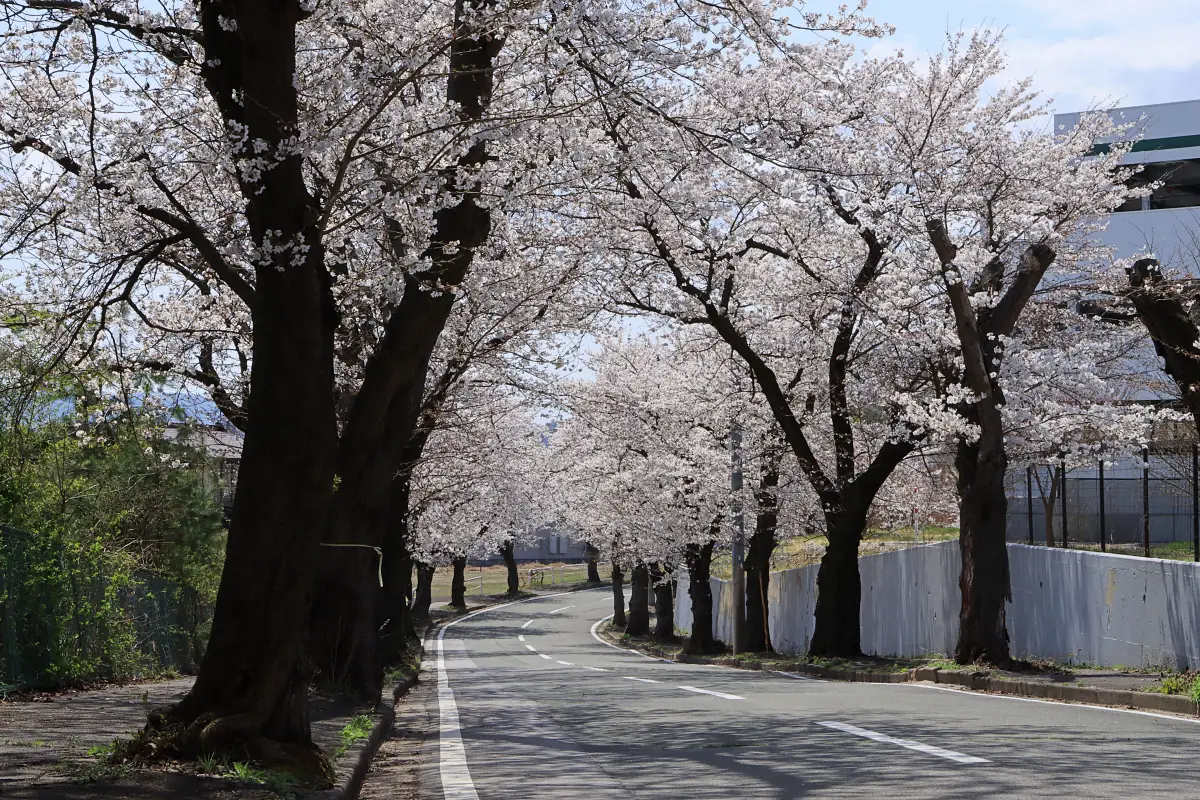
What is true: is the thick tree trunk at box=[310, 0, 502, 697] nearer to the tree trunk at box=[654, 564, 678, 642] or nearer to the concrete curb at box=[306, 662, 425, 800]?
the concrete curb at box=[306, 662, 425, 800]

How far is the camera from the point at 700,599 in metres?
38.8

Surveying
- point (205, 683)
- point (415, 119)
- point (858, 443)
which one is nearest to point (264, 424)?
point (205, 683)

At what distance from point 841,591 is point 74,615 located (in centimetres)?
1516

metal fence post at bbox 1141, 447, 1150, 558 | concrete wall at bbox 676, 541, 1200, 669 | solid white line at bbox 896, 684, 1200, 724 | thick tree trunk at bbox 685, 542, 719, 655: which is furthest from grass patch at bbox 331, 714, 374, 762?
thick tree trunk at bbox 685, 542, 719, 655

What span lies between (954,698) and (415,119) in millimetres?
9250

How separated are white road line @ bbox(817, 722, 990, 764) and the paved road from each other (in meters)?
0.02

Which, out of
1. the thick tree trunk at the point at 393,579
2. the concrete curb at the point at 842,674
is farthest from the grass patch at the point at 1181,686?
the thick tree trunk at the point at 393,579

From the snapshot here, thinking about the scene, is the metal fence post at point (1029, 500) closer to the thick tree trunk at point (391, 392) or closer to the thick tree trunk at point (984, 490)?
the thick tree trunk at point (984, 490)

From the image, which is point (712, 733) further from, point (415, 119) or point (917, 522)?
point (917, 522)

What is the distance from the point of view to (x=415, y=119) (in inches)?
558

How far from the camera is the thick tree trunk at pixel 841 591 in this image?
2462 centimetres

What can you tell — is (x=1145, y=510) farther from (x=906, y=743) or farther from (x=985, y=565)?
(x=906, y=743)

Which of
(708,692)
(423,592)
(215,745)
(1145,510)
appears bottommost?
(423,592)

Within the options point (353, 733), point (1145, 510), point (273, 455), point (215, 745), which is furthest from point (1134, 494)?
point (215, 745)
